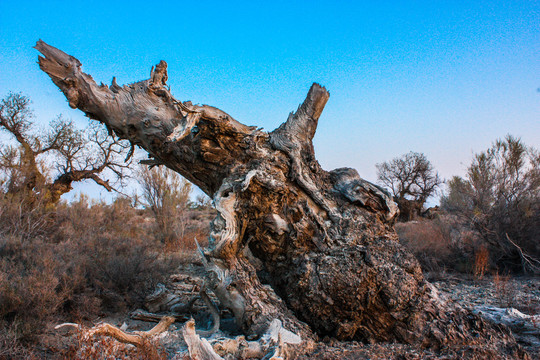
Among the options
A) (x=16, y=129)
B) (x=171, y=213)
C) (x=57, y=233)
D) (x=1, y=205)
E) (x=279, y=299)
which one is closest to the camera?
(x=279, y=299)

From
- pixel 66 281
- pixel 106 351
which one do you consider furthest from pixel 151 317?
pixel 106 351

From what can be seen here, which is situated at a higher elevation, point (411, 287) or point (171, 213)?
point (171, 213)

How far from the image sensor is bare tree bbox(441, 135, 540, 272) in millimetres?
7899

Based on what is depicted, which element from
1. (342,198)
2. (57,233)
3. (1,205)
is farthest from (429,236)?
(1,205)

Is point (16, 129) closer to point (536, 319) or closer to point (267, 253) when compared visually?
point (267, 253)

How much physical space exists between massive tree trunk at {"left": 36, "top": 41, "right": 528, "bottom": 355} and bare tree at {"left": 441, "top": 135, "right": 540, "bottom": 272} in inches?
208

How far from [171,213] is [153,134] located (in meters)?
8.53

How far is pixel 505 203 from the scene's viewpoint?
854 cm

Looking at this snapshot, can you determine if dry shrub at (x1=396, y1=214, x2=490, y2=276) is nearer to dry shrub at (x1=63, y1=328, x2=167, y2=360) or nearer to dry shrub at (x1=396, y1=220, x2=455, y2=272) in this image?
dry shrub at (x1=396, y1=220, x2=455, y2=272)

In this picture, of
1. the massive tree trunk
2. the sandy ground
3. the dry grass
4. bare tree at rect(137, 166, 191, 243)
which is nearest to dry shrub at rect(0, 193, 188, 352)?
the dry grass

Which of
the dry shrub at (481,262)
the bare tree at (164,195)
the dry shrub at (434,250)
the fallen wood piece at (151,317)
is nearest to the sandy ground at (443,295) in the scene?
the fallen wood piece at (151,317)

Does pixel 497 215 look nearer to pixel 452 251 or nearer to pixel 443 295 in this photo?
pixel 452 251

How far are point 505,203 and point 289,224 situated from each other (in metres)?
7.38

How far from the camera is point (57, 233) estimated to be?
9.64 metres
